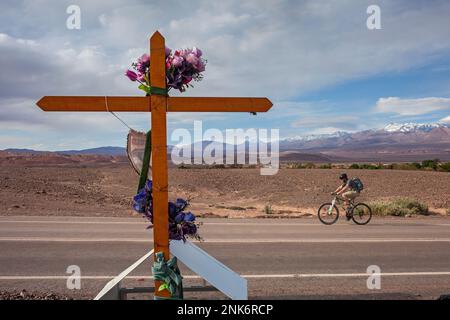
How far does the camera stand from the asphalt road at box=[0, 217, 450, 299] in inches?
261

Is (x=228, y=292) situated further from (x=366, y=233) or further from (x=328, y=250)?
(x=366, y=233)

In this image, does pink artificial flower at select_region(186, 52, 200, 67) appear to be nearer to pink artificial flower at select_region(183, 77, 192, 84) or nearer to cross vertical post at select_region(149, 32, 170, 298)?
pink artificial flower at select_region(183, 77, 192, 84)

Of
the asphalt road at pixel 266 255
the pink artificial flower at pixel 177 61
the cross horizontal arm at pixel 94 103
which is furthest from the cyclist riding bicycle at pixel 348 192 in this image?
the cross horizontal arm at pixel 94 103

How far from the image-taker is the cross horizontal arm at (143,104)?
3637mm

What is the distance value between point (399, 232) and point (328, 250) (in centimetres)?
363

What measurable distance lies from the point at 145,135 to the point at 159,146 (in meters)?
0.30

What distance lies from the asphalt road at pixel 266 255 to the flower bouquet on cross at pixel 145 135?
7.81 ft

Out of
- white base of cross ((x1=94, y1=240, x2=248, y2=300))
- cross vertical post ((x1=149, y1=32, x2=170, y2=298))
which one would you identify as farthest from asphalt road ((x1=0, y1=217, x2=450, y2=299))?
cross vertical post ((x1=149, y1=32, x2=170, y2=298))

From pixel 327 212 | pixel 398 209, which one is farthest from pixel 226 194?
pixel 327 212

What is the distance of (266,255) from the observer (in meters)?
8.80

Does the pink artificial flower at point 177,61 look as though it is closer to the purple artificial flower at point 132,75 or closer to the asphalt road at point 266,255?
the purple artificial flower at point 132,75

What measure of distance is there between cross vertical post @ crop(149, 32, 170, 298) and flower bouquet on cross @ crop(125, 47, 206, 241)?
174 millimetres

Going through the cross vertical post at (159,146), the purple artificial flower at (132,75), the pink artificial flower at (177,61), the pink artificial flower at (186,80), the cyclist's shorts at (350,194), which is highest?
the pink artificial flower at (177,61)

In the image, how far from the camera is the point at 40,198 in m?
19.6
